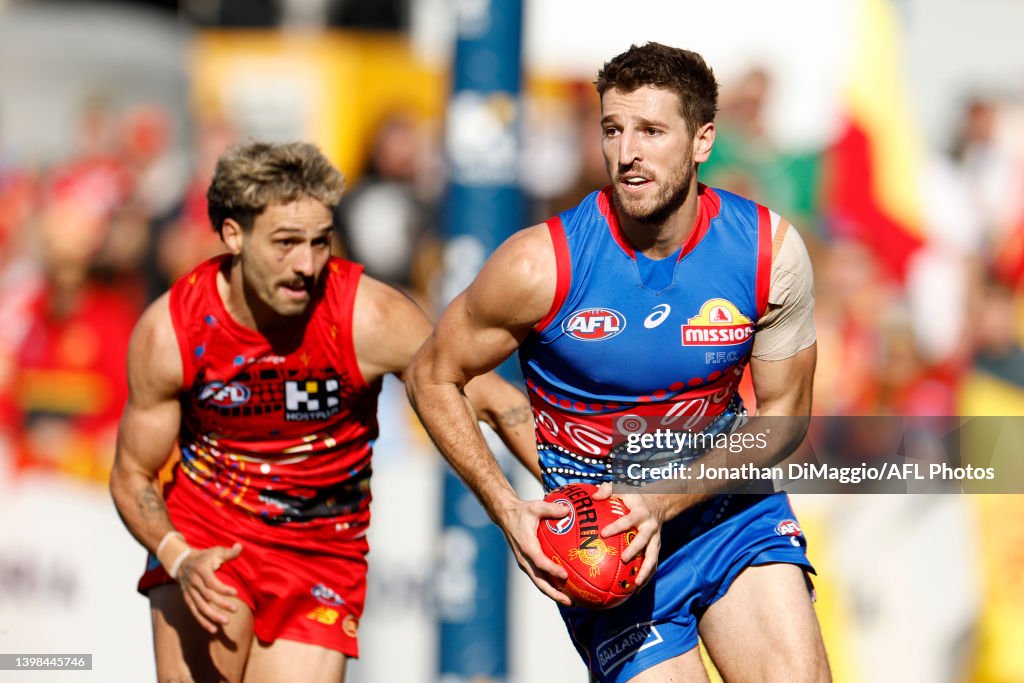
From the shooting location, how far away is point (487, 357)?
16.6 feet

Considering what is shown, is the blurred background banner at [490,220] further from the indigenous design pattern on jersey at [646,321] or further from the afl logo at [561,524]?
the afl logo at [561,524]

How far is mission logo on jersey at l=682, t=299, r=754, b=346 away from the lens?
5.00 m

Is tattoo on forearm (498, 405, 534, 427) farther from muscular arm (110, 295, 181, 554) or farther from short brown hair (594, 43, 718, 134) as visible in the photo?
short brown hair (594, 43, 718, 134)

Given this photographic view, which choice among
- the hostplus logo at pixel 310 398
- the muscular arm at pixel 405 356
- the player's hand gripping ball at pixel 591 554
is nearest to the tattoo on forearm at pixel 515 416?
the muscular arm at pixel 405 356

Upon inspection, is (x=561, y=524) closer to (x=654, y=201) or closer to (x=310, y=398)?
(x=654, y=201)

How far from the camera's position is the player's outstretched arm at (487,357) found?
15.7 feet

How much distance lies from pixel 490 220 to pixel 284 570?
85.4 inches

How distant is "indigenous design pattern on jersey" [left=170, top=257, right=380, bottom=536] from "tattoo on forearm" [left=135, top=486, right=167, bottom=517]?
262mm

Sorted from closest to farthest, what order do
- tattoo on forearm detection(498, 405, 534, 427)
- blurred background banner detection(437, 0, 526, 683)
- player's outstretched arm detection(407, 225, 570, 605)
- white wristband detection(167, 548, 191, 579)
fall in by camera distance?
player's outstretched arm detection(407, 225, 570, 605) < white wristband detection(167, 548, 191, 579) < tattoo on forearm detection(498, 405, 534, 427) < blurred background banner detection(437, 0, 526, 683)

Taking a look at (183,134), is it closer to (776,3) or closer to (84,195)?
(84,195)

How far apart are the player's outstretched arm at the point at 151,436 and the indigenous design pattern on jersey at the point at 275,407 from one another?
0.21 ft

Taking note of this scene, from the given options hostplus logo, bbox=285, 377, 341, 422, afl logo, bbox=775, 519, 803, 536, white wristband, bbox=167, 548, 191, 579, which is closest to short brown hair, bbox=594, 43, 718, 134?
afl logo, bbox=775, 519, 803, 536

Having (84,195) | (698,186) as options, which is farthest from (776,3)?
(698,186)

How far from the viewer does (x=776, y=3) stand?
11430 mm
